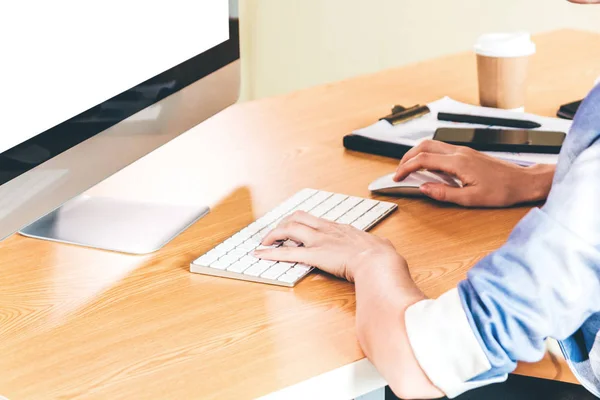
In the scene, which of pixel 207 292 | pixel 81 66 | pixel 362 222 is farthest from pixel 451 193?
pixel 81 66

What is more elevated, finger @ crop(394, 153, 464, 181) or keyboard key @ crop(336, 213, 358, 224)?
finger @ crop(394, 153, 464, 181)

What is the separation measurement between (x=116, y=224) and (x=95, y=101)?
0.17 meters

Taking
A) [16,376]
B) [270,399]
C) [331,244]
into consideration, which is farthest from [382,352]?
[16,376]

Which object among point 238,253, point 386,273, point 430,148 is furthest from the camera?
point 430,148

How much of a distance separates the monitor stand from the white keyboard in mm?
95

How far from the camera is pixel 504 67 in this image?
1553 mm

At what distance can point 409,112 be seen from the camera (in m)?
1.51

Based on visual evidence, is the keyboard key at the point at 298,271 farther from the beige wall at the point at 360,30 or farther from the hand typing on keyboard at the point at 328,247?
the beige wall at the point at 360,30

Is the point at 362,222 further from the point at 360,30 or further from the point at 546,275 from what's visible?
the point at 360,30

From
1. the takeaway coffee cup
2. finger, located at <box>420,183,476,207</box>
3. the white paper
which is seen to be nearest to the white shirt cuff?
finger, located at <box>420,183,476,207</box>

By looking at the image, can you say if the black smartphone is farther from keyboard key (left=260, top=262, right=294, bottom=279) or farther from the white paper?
keyboard key (left=260, top=262, right=294, bottom=279)

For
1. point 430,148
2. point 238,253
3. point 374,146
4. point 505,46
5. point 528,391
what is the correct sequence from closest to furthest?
point 238,253
point 528,391
point 430,148
point 374,146
point 505,46

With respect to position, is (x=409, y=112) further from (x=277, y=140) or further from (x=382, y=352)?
(x=382, y=352)

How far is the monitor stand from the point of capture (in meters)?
1.09
